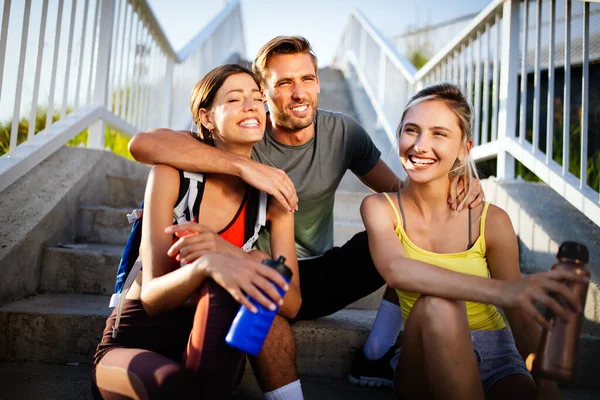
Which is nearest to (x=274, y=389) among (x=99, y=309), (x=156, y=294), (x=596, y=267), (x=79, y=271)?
(x=156, y=294)

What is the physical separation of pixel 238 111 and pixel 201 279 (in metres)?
0.67

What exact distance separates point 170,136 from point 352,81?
692cm

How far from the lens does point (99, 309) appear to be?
6.32ft

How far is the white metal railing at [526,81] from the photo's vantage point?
217 centimetres

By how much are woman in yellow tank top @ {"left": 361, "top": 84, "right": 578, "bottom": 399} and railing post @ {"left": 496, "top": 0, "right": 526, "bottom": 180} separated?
46.7 inches

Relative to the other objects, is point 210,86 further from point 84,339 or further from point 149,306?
point 84,339

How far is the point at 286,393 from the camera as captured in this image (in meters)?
1.42

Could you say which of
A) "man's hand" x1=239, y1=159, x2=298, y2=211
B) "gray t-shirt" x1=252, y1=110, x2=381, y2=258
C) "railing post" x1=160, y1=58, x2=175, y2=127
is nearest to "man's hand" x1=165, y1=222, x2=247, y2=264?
"man's hand" x1=239, y1=159, x2=298, y2=211

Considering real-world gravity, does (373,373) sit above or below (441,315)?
below

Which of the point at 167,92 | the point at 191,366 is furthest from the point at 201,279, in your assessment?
the point at 167,92

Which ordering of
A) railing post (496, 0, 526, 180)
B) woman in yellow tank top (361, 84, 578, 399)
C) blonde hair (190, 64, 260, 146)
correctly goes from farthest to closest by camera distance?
railing post (496, 0, 526, 180)
blonde hair (190, 64, 260, 146)
woman in yellow tank top (361, 84, 578, 399)

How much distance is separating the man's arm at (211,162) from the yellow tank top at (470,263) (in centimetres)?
43

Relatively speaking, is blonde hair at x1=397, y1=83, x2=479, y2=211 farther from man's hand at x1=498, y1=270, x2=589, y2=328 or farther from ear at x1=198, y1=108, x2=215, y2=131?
ear at x1=198, y1=108, x2=215, y2=131

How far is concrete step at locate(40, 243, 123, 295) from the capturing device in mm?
2164
